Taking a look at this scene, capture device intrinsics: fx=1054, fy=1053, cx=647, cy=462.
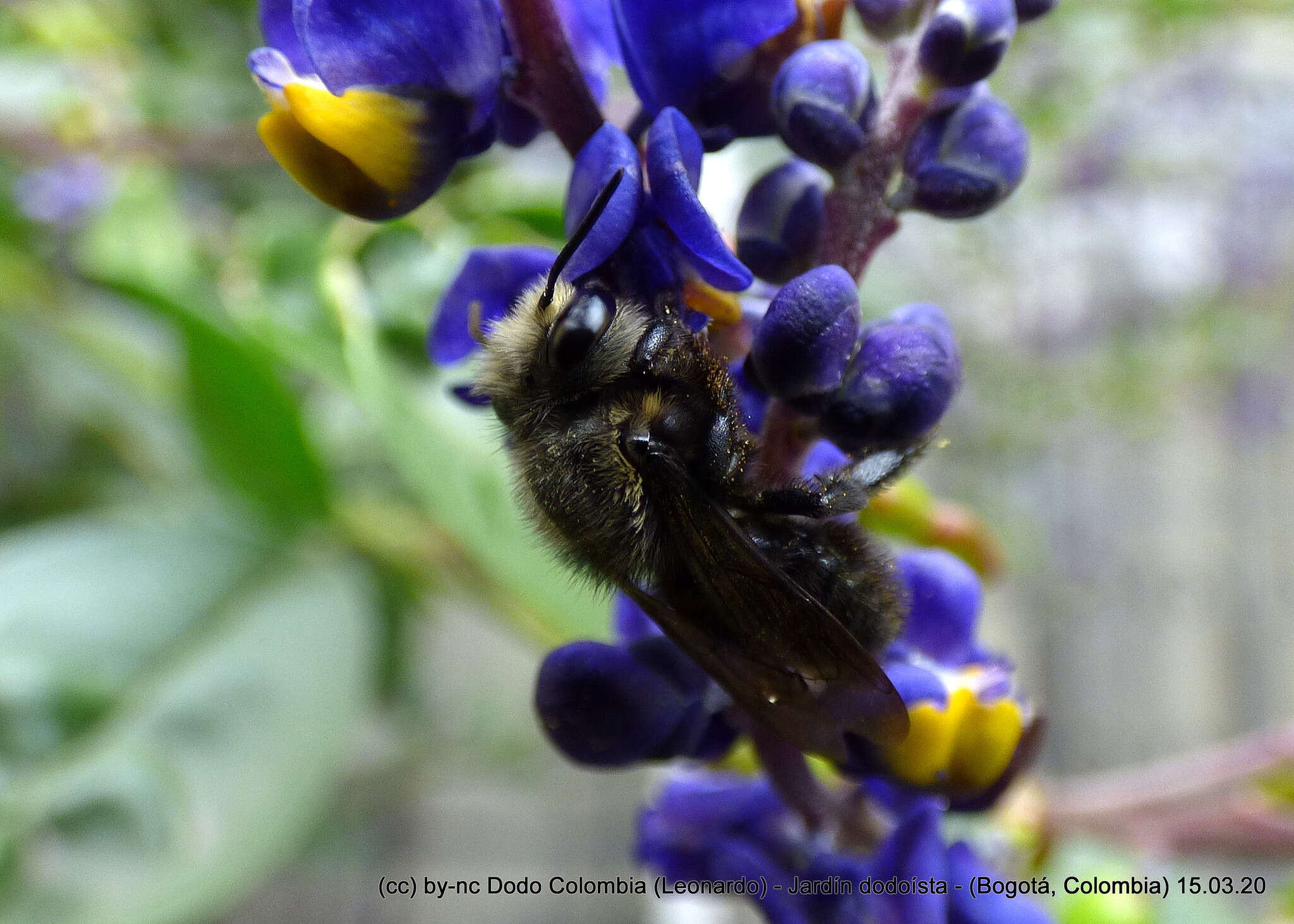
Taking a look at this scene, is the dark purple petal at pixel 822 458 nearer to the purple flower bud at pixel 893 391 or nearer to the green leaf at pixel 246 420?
the purple flower bud at pixel 893 391

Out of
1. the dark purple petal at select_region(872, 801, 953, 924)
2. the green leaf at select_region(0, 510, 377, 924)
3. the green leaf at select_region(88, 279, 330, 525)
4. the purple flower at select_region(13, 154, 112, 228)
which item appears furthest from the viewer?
the purple flower at select_region(13, 154, 112, 228)

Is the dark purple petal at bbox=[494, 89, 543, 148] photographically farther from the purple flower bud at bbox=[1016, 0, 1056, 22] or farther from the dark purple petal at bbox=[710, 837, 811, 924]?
the dark purple petal at bbox=[710, 837, 811, 924]

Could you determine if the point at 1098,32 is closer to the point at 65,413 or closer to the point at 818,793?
the point at 818,793

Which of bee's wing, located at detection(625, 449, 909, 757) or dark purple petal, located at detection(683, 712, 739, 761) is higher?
bee's wing, located at detection(625, 449, 909, 757)

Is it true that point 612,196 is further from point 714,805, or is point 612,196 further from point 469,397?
point 714,805

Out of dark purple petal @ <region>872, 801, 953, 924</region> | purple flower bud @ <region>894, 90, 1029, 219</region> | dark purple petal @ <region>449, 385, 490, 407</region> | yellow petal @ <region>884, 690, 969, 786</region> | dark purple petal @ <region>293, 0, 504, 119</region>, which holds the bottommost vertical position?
dark purple petal @ <region>872, 801, 953, 924</region>

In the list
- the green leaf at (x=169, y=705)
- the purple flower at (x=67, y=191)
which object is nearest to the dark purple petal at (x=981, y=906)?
the green leaf at (x=169, y=705)

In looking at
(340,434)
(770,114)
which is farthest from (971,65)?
(340,434)

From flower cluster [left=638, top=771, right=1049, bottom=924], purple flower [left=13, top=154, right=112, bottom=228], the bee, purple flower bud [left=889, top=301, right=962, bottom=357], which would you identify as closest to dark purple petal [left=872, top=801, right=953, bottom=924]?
flower cluster [left=638, top=771, right=1049, bottom=924]
